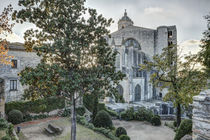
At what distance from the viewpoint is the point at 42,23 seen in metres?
7.05

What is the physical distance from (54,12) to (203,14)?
11728 mm

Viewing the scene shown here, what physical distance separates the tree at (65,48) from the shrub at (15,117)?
995cm

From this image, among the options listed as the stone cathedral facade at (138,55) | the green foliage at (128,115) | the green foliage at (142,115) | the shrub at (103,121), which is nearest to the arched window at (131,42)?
the stone cathedral facade at (138,55)

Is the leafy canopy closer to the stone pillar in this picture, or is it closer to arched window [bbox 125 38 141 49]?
the stone pillar

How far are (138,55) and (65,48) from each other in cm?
2591

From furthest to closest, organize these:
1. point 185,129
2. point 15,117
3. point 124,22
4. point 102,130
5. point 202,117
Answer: point 124,22 < point 15,117 < point 102,130 < point 185,129 < point 202,117

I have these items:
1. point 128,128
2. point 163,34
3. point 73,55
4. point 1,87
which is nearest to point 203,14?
point 73,55

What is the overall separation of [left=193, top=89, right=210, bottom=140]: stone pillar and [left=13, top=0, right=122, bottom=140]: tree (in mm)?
4169

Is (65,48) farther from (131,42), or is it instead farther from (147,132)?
(131,42)

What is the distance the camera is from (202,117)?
4.09 meters

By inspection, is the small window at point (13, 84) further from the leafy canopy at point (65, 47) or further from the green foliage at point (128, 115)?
the green foliage at point (128, 115)

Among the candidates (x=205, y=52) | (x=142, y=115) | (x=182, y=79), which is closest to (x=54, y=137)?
(x=142, y=115)

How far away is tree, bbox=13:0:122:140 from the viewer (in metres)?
6.71

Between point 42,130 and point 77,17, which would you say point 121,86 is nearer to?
point 42,130
